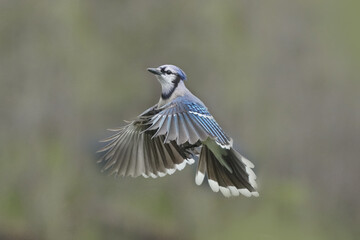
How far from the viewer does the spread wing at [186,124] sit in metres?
1.42

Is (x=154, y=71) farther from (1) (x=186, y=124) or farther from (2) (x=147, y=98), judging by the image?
(2) (x=147, y=98)

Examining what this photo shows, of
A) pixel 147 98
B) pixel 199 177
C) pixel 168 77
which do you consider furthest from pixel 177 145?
pixel 147 98

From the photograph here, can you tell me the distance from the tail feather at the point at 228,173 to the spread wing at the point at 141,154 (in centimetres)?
4

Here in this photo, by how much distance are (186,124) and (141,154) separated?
33 centimetres

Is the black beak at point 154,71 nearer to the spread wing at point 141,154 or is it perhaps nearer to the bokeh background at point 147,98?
the spread wing at point 141,154

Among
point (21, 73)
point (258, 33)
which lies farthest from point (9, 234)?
point (258, 33)

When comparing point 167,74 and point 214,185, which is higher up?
point 167,74

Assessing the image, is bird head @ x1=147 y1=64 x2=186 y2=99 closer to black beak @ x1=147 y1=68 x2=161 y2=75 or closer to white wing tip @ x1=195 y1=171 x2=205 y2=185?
black beak @ x1=147 y1=68 x2=161 y2=75

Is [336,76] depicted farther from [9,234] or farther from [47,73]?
[9,234]

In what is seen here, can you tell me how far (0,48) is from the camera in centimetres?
310

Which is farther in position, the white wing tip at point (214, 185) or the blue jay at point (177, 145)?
the white wing tip at point (214, 185)

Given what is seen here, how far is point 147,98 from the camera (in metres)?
2.86

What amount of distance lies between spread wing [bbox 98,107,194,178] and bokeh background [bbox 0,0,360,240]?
3.53 ft

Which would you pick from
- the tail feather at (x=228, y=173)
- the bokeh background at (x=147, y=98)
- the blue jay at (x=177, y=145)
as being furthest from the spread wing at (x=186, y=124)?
the bokeh background at (x=147, y=98)
